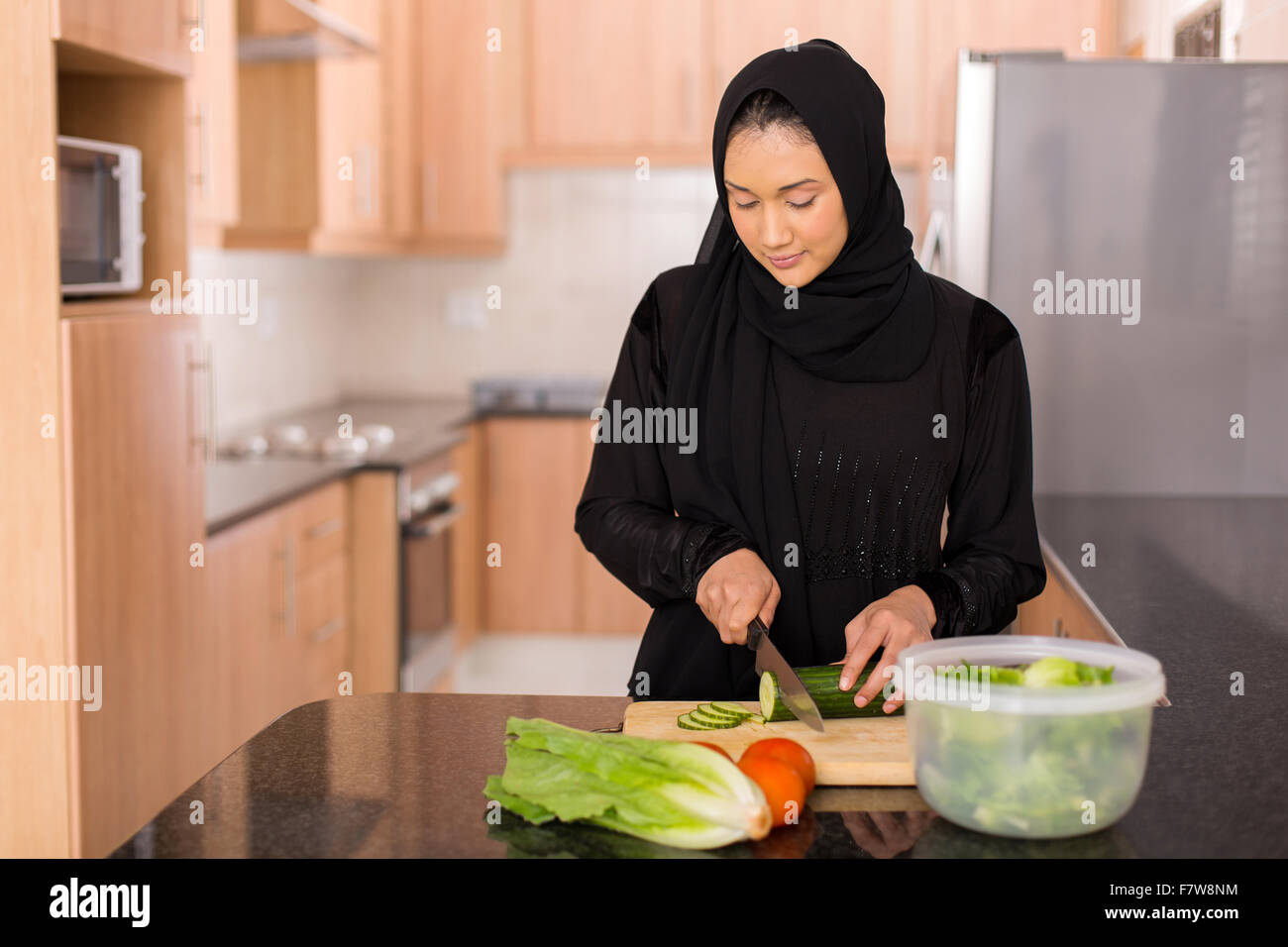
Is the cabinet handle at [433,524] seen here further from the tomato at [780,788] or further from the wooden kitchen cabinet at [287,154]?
the tomato at [780,788]

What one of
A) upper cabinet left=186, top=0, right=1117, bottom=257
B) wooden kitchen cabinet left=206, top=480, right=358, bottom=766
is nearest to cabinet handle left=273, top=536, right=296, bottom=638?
wooden kitchen cabinet left=206, top=480, right=358, bottom=766

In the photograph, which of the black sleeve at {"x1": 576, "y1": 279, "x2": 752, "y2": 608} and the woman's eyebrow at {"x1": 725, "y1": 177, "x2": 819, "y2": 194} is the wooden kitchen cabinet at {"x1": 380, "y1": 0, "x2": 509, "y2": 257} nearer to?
the black sleeve at {"x1": 576, "y1": 279, "x2": 752, "y2": 608}

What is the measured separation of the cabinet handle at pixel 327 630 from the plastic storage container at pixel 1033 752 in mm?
2414

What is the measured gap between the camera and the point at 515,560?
14.5 feet

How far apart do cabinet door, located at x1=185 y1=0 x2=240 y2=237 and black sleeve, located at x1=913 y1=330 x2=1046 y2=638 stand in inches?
68.9

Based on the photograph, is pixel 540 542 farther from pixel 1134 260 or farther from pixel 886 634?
pixel 886 634

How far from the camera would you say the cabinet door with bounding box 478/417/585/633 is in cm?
436

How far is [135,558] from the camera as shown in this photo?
224cm

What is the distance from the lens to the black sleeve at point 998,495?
4.71 ft

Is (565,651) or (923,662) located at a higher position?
(923,662)

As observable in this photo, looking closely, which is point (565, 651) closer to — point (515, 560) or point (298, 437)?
point (515, 560)

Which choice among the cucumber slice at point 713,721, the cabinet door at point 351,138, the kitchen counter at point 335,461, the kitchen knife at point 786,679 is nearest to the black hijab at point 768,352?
the kitchen knife at point 786,679

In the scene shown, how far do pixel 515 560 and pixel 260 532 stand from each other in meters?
1.70
